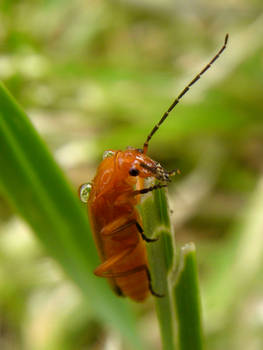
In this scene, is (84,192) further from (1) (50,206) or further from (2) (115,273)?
(2) (115,273)

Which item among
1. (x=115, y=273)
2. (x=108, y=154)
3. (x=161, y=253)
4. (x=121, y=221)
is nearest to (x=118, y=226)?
(x=121, y=221)

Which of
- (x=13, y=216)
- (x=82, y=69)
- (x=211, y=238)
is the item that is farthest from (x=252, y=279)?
(x=82, y=69)

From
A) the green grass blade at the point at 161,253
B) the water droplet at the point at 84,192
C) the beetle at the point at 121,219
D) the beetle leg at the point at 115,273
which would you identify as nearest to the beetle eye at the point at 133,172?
the beetle at the point at 121,219

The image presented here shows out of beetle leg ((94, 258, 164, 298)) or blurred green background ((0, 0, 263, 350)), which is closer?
beetle leg ((94, 258, 164, 298))

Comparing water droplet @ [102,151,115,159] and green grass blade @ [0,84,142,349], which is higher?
water droplet @ [102,151,115,159]

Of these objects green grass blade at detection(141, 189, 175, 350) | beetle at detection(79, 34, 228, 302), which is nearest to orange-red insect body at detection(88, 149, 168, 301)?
beetle at detection(79, 34, 228, 302)

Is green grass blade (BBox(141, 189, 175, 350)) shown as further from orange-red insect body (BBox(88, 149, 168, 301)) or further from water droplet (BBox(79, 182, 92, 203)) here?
water droplet (BBox(79, 182, 92, 203))

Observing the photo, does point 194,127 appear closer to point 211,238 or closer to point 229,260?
point 211,238
